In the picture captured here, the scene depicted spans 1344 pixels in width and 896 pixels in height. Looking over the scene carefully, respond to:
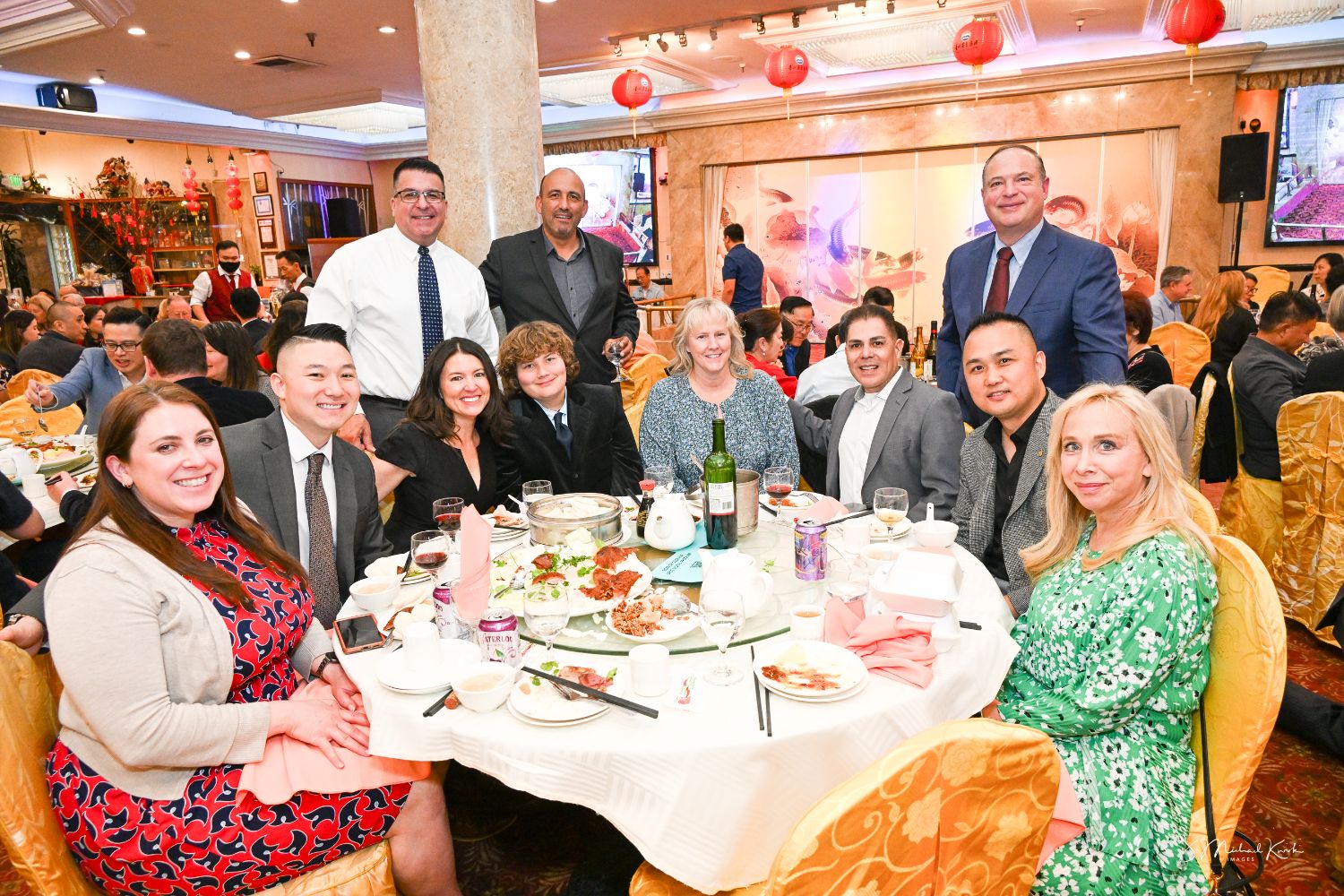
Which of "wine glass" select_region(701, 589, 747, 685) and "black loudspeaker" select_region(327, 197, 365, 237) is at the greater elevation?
"black loudspeaker" select_region(327, 197, 365, 237)

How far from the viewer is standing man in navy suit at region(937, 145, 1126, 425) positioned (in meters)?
2.99

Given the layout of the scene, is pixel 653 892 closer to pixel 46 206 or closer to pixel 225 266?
pixel 225 266

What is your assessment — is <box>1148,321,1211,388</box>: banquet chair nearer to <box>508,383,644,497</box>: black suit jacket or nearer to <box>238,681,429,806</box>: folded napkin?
<box>508,383,644,497</box>: black suit jacket

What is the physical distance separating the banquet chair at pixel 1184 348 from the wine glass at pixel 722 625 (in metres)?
5.03

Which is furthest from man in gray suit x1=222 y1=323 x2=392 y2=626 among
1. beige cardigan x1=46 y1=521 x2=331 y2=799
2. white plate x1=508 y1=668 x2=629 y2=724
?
white plate x1=508 y1=668 x2=629 y2=724

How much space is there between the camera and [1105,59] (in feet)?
29.7

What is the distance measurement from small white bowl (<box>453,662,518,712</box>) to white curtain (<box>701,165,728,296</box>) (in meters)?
10.8

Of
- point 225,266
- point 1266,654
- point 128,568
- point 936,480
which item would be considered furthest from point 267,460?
point 225,266

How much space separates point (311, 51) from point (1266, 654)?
9.48 metres

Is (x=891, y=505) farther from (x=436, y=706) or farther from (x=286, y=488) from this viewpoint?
(x=286, y=488)

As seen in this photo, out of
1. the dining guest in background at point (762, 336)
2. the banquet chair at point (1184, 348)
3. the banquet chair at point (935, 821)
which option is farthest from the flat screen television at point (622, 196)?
the banquet chair at point (935, 821)

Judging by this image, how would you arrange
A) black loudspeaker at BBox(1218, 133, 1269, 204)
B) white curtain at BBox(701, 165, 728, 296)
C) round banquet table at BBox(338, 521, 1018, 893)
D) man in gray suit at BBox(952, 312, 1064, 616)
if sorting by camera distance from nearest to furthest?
round banquet table at BBox(338, 521, 1018, 893), man in gray suit at BBox(952, 312, 1064, 616), black loudspeaker at BBox(1218, 133, 1269, 204), white curtain at BBox(701, 165, 728, 296)

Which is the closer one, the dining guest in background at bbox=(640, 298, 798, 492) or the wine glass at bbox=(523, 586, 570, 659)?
the wine glass at bbox=(523, 586, 570, 659)

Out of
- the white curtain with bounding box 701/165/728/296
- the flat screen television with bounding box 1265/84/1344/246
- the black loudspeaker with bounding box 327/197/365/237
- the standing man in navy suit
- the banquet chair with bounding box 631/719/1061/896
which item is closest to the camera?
the banquet chair with bounding box 631/719/1061/896
